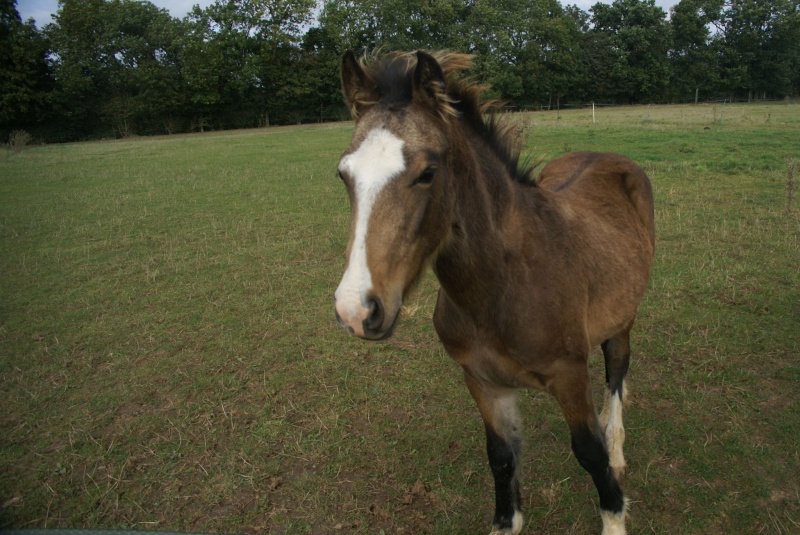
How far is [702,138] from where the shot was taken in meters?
16.0

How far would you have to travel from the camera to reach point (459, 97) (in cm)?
226

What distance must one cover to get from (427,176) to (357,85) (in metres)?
0.63

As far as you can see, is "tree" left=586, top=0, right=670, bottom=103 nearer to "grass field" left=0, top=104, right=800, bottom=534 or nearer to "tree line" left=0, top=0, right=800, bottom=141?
"tree line" left=0, top=0, right=800, bottom=141

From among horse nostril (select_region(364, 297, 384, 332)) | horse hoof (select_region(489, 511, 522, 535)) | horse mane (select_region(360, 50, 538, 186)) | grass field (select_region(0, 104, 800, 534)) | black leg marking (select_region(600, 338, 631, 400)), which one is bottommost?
horse hoof (select_region(489, 511, 522, 535))

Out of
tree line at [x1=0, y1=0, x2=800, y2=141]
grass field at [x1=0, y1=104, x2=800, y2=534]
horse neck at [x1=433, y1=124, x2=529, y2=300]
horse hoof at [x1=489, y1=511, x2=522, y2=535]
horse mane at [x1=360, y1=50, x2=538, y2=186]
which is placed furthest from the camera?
tree line at [x1=0, y1=0, x2=800, y2=141]

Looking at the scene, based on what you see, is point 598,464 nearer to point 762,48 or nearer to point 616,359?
point 616,359

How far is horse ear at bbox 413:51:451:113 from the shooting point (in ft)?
6.10

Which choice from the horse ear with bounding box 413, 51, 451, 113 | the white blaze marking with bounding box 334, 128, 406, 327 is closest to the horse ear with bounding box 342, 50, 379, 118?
the horse ear with bounding box 413, 51, 451, 113

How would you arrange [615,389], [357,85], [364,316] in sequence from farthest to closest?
[615,389], [357,85], [364,316]

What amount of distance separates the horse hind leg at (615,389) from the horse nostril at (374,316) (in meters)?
2.48

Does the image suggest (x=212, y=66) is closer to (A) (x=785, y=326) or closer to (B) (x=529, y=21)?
(B) (x=529, y=21)

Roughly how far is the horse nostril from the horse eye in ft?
1.62

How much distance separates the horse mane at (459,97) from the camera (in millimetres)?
1962

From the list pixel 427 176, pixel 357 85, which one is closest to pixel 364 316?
pixel 427 176
